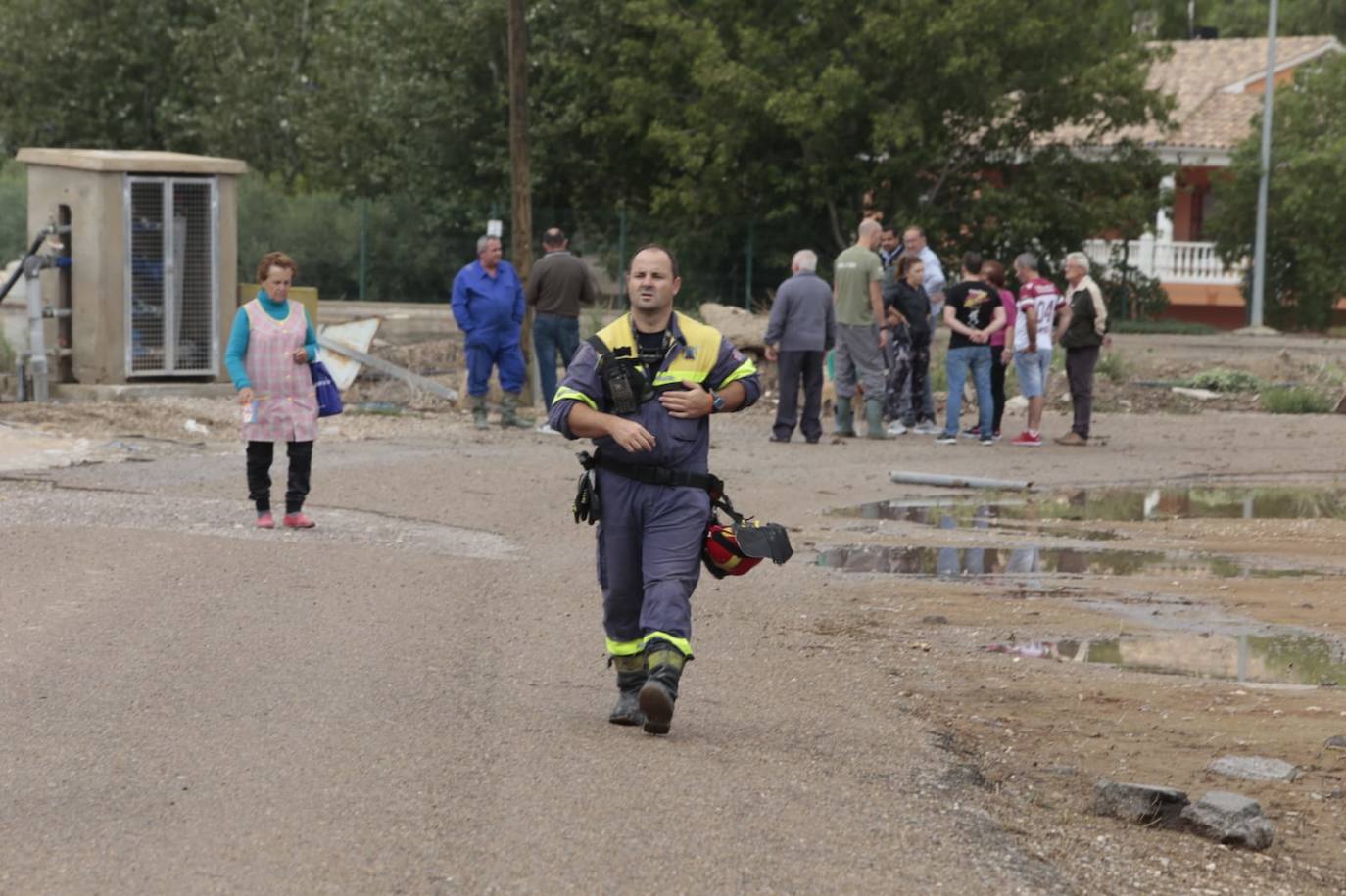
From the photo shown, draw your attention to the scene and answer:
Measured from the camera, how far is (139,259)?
21.7m

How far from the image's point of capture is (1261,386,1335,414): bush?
24.7 m

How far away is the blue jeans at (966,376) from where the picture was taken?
19250 mm

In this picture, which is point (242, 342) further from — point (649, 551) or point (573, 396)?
point (649, 551)

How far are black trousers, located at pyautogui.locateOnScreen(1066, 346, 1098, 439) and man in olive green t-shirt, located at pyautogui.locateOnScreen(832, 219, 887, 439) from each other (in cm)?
186

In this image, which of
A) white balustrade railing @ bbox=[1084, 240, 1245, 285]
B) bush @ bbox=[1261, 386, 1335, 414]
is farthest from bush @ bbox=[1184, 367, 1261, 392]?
white balustrade railing @ bbox=[1084, 240, 1245, 285]

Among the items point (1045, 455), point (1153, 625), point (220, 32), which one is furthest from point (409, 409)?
point (220, 32)

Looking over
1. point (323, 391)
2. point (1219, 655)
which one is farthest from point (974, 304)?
point (1219, 655)

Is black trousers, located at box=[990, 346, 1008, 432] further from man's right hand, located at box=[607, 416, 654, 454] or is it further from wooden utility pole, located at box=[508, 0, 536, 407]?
man's right hand, located at box=[607, 416, 654, 454]

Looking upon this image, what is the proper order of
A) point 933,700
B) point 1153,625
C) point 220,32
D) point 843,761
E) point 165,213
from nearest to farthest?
point 843,761 < point 933,700 < point 1153,625 < point 165,213 < point 220,32

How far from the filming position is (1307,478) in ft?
57.6

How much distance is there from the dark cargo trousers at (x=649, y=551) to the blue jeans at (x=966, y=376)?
12314mm

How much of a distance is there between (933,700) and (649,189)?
32.6 m

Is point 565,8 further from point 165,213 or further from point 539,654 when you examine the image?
point 539,654

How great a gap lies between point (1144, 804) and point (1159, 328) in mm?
36257
